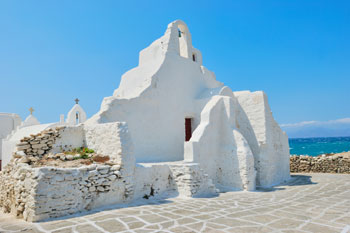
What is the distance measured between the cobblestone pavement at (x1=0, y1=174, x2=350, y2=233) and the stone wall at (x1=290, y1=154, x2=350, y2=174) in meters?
8.97

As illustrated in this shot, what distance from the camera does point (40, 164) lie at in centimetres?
650

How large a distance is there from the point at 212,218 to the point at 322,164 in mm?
13518

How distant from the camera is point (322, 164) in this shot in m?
16.2

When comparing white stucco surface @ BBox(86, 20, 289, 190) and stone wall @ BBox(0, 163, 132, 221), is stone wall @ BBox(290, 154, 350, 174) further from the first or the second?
stone wall @ BBox(0, 163, 132, 221)

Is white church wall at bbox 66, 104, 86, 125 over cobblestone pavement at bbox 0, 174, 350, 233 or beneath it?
over

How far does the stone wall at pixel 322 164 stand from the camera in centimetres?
1553

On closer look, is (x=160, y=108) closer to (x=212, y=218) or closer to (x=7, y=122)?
(x=212, y=218)

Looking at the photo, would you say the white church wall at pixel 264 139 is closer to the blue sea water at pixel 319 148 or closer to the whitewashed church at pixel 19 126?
the whitewashed church at pixel 19 126

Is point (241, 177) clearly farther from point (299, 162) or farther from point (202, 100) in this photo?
point (299, 162)

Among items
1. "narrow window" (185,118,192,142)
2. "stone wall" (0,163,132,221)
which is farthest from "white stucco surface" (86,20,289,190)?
"stone wall" (0,163,132,221)

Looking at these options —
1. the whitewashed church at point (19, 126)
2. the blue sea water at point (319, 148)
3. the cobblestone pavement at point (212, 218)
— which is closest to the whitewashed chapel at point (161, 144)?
the cobblestone pavement at point (212, 218)

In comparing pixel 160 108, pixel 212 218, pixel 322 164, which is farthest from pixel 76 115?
pixel 322 164

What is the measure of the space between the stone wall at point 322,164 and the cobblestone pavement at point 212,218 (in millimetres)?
8966

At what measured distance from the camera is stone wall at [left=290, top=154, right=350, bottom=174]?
15531 millimetres
